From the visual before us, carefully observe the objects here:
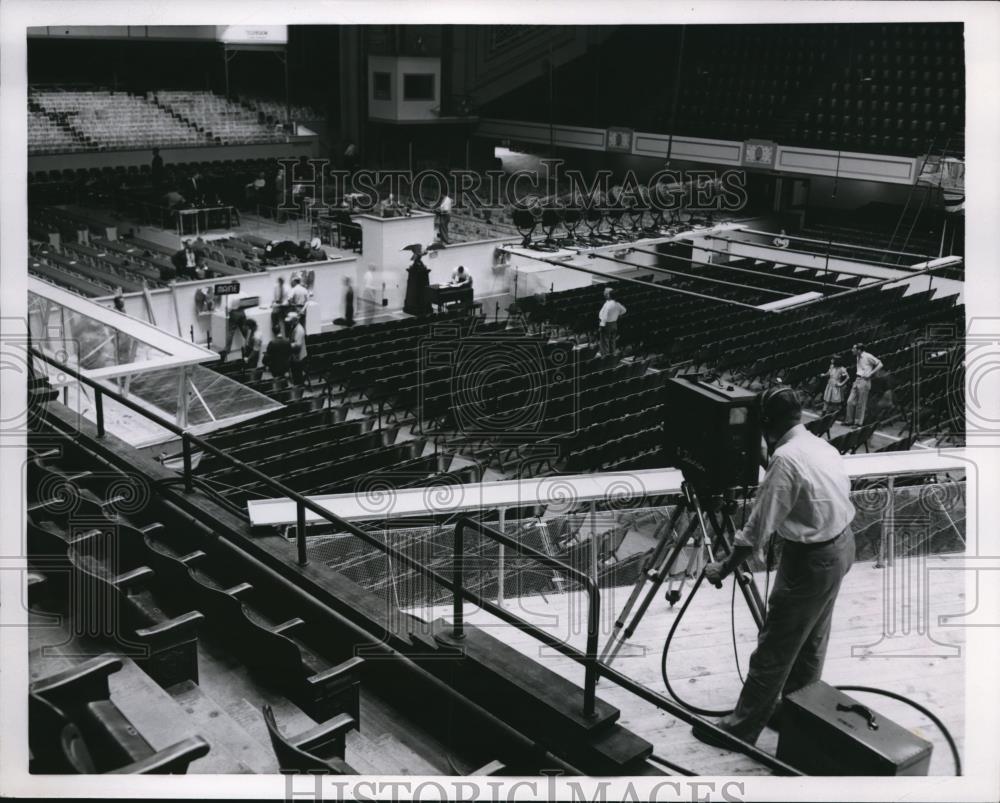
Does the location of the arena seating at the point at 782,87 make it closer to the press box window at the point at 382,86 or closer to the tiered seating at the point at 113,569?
the press box window at the point at 382,86

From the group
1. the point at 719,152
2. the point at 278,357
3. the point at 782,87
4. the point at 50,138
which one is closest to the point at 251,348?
the point at 278,357

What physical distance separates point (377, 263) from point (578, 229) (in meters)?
4.75

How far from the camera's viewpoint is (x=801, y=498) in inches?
132

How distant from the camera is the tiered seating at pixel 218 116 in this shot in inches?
953

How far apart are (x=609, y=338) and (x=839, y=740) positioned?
12.1 meters

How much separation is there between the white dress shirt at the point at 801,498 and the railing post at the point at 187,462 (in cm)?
258

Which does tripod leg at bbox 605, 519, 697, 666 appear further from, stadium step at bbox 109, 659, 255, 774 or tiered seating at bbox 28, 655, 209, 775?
tiered seating at bbox 28, 655, 209, 775

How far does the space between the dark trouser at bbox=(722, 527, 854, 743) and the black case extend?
159 millimetres

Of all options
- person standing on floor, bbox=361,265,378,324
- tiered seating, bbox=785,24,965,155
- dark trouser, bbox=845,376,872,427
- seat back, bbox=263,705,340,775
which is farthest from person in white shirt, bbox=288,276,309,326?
tiered seating, bbox=785,24,965,155

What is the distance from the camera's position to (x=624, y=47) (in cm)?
2378

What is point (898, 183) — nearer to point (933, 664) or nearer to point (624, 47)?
point (624, 47)

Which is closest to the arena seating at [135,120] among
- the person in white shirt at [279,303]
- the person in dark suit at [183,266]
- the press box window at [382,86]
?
the press box window at [382,86]

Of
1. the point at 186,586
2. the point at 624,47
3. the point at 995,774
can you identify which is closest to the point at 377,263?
the point at 624,47

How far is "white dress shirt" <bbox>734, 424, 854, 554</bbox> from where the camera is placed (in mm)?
3328
